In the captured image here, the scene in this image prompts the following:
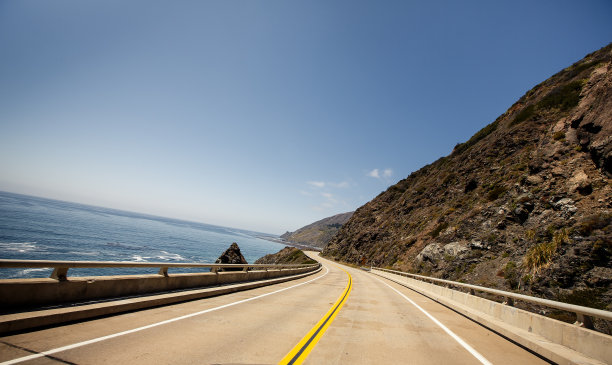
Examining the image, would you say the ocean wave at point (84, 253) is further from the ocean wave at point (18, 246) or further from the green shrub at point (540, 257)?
the green shrub at point (540, 257)

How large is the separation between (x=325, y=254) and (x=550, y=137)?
223 ft

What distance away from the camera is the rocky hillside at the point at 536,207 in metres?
15.3

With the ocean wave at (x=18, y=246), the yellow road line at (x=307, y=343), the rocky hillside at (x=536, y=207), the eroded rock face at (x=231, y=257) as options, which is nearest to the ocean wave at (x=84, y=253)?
the ocean wave at (x=18, y=246)

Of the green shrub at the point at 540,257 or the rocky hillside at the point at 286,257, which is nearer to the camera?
the green shrub at the point at 540,257

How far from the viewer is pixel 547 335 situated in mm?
5969

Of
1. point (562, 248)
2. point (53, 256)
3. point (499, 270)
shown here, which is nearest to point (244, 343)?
point (562, 248)

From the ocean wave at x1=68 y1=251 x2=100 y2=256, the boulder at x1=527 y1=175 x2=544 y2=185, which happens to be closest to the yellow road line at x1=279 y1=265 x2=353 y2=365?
the boulder at x1=527 y1=175 x2=544 y2=185

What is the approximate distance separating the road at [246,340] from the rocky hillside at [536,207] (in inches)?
469

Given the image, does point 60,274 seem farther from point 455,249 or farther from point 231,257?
point 231,257

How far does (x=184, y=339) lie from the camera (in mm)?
5020

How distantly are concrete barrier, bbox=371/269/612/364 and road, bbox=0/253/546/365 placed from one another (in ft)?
0.97

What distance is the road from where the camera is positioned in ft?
13.5

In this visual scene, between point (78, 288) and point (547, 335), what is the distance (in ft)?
35.1

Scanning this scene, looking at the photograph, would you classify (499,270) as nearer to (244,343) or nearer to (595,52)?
(244,343)
